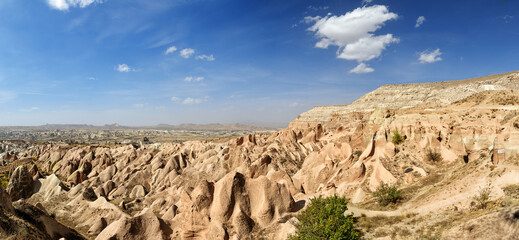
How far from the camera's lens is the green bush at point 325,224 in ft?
50.8

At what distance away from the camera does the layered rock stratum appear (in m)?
17.2

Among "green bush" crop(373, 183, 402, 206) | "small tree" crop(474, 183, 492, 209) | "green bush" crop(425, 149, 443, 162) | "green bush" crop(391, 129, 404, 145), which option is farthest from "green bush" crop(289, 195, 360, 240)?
"green bush" crop(391, 129, 404, 145)

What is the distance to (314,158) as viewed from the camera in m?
43.2

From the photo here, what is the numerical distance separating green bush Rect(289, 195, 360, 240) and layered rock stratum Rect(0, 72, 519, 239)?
1.61 m

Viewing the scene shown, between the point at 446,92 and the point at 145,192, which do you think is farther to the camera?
the point at 446,92

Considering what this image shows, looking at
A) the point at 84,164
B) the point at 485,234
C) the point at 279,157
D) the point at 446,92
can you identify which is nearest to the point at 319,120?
the point at 446,92

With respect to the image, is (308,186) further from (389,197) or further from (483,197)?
(483,197)

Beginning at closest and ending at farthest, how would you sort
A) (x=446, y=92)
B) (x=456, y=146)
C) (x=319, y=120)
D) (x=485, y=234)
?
(x=485, y=234), (x=456, y=146), (x=446, y=92), (x=319, y=120)

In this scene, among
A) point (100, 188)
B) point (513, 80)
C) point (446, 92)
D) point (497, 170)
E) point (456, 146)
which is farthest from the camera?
point (446, 92)

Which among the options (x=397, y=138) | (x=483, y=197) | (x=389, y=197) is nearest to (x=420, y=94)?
(x=397, y=138)

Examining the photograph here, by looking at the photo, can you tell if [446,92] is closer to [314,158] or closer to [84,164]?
[314,158]

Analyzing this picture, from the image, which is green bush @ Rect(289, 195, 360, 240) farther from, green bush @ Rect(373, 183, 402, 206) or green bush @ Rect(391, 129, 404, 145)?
green bush @ Rect(391, 129, 404, 145)

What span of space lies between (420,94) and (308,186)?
7968cm

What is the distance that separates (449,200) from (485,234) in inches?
337
